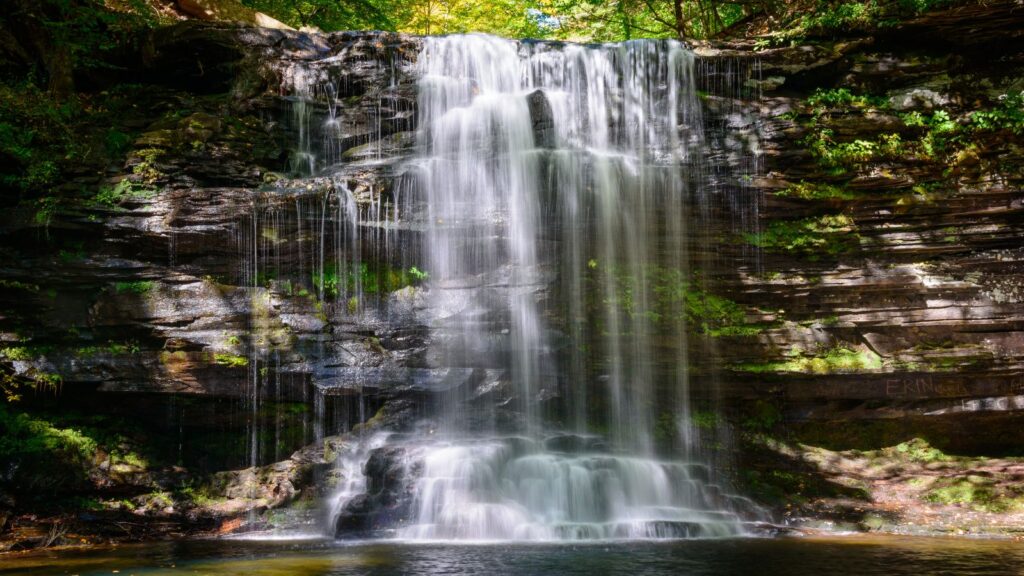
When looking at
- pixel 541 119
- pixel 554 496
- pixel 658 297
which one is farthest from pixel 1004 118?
pixel 554 496

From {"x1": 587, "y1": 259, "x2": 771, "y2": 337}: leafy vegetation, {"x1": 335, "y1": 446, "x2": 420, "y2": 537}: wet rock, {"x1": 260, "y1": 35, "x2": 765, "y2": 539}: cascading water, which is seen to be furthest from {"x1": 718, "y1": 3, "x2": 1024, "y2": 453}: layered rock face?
{"x1": 335, "y1": 446, "x2": 420, "y2": 537}: wet rock

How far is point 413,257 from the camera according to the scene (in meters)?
11.2

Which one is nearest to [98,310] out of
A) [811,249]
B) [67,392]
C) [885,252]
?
[67,392]

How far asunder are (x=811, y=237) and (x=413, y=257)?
654cm

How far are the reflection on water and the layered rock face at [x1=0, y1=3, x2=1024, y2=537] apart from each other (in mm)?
2721

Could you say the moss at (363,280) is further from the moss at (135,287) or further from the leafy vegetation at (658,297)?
the leafy vegetation at (658,297)

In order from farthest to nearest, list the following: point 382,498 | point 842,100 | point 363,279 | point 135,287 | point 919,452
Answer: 1. point 842,100
2. point 363,279
3. point 919,452
4. point 135,287
5. point 382,498

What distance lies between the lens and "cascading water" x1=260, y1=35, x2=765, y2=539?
10688 mm

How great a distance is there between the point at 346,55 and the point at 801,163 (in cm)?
815

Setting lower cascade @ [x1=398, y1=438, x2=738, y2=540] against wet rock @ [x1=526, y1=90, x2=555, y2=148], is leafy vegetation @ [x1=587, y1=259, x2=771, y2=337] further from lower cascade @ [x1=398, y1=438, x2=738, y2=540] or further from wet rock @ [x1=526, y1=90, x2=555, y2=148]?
lower cascade @ [x1=398, y1=438, x2=738, y2=540]

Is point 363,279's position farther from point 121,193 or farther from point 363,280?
point 121,193

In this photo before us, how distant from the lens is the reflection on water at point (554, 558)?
6500mm

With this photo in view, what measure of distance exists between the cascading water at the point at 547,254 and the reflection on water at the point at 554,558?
194 centimetres

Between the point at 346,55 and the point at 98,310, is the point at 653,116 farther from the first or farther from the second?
the point at 98,310
